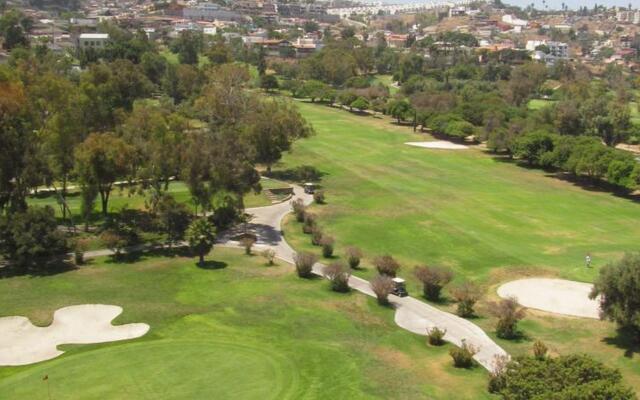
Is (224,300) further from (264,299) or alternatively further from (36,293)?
(36,293)

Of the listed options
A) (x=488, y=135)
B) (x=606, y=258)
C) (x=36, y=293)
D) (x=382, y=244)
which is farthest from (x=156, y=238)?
(x=488, y=135)

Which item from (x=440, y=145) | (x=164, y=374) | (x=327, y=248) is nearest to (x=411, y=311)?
(x=327, y=248)

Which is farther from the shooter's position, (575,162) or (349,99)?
(349,99)

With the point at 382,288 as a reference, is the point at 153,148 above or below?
above

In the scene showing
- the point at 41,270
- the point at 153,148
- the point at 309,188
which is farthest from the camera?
the point at 309,188

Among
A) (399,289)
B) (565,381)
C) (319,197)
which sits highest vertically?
(565,381)

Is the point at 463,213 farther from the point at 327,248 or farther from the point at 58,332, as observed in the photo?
the point at 58,332
